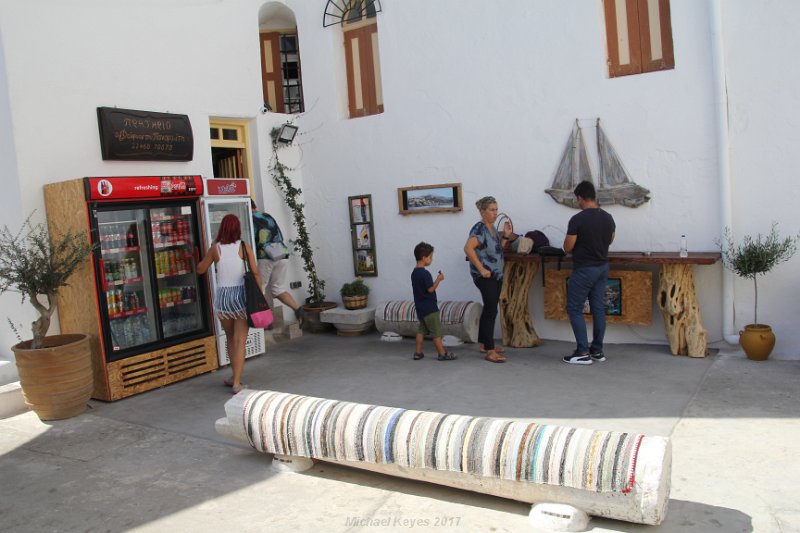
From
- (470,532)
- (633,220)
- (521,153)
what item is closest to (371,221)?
(521,153)

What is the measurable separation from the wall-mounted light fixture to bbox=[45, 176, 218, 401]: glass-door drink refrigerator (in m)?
2.33

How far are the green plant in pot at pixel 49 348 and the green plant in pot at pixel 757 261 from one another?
5965mm

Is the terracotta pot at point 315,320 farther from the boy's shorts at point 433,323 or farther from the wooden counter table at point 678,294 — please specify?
the wooden counter table at point 678,294

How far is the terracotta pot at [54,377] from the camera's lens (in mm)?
5680

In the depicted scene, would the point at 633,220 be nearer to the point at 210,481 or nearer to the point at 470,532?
the point at 470,532

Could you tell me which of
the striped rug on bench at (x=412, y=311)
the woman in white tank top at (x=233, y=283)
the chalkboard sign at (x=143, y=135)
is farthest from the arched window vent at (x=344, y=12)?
the woman in white tank top at (x=233, y=283)

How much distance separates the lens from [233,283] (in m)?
6.28

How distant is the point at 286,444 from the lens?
435 centimetres

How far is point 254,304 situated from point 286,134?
142 inches

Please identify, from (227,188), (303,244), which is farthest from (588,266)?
(303,244)

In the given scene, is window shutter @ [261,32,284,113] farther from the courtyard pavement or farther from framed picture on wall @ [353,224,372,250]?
the courtyard pavement

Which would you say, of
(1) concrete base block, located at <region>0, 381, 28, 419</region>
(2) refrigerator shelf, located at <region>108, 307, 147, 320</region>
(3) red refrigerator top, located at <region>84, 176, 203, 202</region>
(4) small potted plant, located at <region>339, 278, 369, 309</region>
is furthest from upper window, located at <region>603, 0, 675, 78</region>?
(1) concrete base block, located at <region>0, 381, 28, 419</region>

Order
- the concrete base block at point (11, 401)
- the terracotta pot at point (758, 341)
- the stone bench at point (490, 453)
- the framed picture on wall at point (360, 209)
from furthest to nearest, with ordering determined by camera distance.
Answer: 1. the framed picture on wall at point (360, 209)
2. the terracotta pot at point (758, 341)
3. the concrete base block at point (11, 401)
4. the stone bench at point (490, 453)

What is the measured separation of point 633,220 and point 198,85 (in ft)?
17.2
